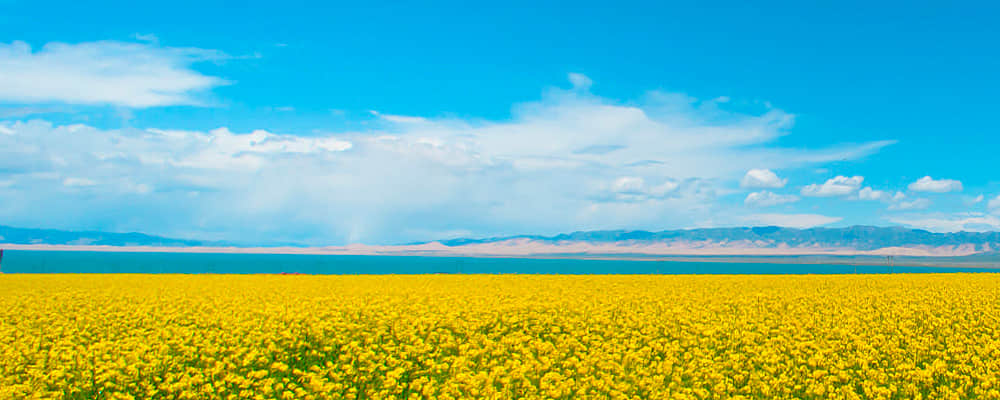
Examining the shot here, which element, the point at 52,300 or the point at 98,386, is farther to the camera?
the point at 52,300

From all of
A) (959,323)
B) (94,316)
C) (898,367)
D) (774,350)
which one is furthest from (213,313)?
(959,323)

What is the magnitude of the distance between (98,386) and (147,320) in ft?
22.9

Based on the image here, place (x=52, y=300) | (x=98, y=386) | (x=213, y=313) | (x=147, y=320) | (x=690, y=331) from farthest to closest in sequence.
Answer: (x=52, y=300), (x=213, y=313), (x=147, y=320), (x=690, y=331), (x=98, y=386)

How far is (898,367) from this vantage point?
41.9 ft

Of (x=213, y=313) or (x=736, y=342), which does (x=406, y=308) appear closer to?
(x=213, y=313)

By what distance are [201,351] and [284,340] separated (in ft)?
6.96

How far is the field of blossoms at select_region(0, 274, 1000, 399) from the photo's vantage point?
11586mm

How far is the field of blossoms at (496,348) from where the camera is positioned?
38.0 ft

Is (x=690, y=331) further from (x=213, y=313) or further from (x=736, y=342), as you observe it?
(x=213, y=313)

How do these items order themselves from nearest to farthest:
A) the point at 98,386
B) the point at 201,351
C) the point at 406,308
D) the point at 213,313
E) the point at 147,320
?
1. the point at 98,386
2. the point at 201,351
3. the point at 147,320
4. the point at 213,313
5. the point at 406,308

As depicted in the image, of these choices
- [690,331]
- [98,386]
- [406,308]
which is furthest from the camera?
[406,308]

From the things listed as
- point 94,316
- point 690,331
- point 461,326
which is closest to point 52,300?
point 94,316

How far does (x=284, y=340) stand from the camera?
15867 millimetres

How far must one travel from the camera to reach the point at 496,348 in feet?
49.8
